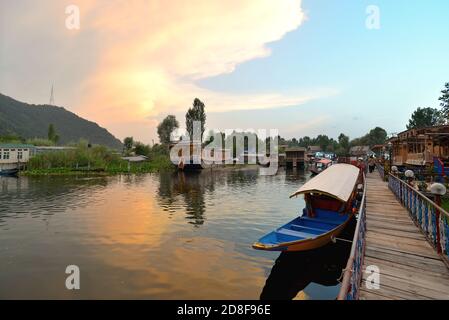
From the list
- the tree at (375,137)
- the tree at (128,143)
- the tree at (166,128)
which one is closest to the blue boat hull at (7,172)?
the tree at (128,143)

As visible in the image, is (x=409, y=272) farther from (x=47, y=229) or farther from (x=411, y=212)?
(x=47, y=229)

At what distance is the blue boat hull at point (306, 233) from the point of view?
33.2 feet

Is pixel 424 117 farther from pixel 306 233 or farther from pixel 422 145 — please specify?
pixel 306 233

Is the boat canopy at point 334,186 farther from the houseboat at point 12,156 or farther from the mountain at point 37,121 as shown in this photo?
the mountain at point 37,121

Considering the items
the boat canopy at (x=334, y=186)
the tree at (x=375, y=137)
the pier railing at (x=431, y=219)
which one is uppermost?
the tree at (x=375, y=137)

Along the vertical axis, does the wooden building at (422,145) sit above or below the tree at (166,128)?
below

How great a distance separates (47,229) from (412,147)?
40098 mm

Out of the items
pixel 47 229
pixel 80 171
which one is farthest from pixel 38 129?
pixel 47 229

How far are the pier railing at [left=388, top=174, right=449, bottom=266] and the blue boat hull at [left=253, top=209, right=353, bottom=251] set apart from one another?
→ 114 inches

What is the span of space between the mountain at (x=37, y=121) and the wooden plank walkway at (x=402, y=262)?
468ft

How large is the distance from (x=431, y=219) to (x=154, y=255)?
10.7m

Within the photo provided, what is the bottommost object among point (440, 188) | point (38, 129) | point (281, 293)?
point (281, 293)

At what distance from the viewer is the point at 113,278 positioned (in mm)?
9961
